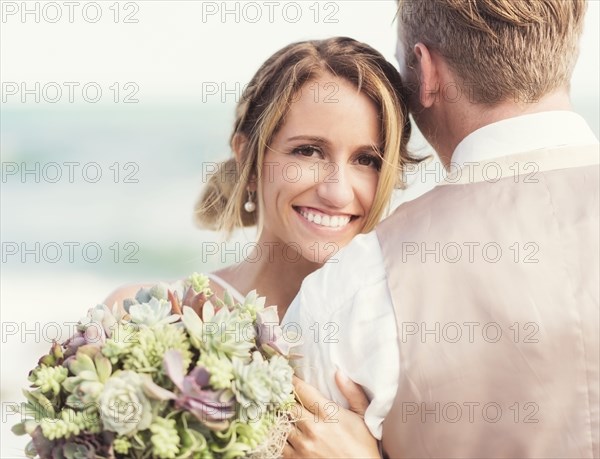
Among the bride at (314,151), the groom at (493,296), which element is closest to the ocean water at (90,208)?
the bride at (314,151)

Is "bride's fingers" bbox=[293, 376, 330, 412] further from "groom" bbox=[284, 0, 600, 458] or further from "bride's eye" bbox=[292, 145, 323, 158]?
"bride's eye" bbox=[292, 145, 323, 158]

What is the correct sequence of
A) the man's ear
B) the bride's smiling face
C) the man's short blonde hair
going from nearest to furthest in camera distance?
the man's short blonde hair → the man's ear → the bride's smiling face

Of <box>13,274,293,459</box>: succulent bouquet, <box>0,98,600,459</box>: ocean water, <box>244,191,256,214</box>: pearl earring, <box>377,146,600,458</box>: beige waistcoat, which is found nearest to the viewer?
<box>13,274,293,459</box>: succulent bouquet

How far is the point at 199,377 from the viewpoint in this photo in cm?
192

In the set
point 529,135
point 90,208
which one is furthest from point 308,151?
point 90,208

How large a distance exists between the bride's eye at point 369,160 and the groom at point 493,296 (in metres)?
0.95

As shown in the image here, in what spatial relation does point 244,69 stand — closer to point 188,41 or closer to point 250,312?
point 188,41

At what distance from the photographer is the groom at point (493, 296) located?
200cm

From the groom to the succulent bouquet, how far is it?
190mm

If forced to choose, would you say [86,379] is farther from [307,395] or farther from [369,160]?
[369,160]

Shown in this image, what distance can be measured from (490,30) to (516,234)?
22.6 inches

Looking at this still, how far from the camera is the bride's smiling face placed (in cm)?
312

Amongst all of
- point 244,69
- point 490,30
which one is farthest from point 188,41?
point 490,30

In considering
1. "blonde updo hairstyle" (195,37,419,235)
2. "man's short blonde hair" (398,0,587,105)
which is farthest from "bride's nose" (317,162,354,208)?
"man's short blonde hair" (398,0,587,105)
